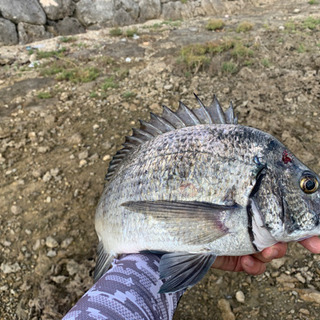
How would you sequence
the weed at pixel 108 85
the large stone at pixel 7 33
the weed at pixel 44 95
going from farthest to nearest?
1. the large stone at pixel 7 33
2. the weed at pixel 108 85
3. the weed at pixel 44 95

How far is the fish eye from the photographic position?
153cm

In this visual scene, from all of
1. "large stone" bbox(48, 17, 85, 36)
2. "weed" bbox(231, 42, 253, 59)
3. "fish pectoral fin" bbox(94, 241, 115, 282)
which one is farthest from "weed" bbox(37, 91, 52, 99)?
"large stone" bbox(48, 17, 85, 36)

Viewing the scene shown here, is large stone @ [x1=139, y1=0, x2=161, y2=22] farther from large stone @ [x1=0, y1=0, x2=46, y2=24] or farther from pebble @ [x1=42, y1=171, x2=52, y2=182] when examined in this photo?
pebble @ [x1=42, y1=171, x2=52, y2=182]

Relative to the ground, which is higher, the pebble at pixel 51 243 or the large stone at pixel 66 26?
the large stone at pixel 66 26

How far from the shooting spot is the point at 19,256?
3.06 metres

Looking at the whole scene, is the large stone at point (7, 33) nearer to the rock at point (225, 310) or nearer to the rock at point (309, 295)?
the rock at point (225, 310)

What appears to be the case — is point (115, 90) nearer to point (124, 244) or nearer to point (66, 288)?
point (66, 288)

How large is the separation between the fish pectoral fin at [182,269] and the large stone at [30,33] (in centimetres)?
853

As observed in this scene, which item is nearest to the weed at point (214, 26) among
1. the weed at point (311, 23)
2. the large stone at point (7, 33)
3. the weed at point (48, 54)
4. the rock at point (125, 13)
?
the weed at point (311, 23)

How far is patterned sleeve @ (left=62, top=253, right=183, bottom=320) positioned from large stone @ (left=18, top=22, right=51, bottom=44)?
8.32 metres

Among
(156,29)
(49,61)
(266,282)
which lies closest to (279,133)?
(266,282)

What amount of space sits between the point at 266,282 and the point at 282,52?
16.8 ft

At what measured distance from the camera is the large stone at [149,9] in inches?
448

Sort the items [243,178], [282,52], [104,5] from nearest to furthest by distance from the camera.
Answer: [243,178] < [282,52] < [104,5]
